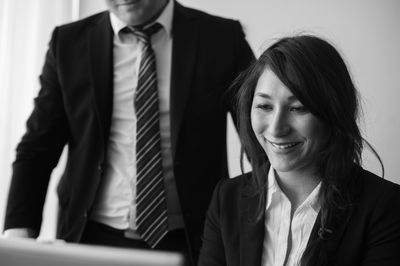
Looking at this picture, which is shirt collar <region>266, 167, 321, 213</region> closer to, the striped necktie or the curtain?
the striped necktie

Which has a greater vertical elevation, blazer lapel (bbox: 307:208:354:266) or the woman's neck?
the woman's neck

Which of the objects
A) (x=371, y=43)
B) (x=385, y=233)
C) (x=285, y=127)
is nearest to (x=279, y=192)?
(x=285, y=127)

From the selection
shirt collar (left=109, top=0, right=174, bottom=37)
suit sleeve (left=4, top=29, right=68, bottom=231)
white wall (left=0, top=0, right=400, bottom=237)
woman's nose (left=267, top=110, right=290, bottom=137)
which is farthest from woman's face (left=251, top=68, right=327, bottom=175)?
white wall (left=0, top=0, right=400, bottom=237)

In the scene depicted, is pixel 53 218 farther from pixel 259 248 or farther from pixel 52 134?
pixel 259 248

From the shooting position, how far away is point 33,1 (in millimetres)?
3049

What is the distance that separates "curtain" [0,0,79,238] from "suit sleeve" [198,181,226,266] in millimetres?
1636

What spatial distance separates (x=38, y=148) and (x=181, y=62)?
55cm

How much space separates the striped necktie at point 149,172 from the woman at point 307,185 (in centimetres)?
22

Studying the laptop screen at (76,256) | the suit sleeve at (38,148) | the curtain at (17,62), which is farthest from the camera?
the curtain at (17,62)

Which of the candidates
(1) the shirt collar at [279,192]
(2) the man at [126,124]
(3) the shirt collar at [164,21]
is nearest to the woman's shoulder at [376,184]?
(1) the shirt collar at [279,192]

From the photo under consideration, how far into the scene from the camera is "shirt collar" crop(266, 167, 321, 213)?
1502 mm

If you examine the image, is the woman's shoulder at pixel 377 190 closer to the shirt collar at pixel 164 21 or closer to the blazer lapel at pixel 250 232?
the blazer lapel at pixel 250 232

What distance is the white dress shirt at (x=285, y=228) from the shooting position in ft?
4.81

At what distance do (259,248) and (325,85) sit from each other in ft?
1.49
